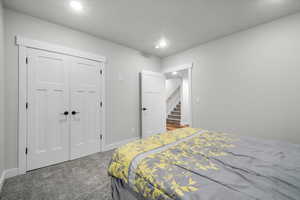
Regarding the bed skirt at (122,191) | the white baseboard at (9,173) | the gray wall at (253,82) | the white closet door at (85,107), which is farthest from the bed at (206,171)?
the white baseboard at (9,173)

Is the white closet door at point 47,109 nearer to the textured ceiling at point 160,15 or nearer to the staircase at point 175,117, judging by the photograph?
the textured ceiling at point 160,15

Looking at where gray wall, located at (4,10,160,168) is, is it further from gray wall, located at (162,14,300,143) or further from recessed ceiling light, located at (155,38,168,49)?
gray wall, located at (162,14,300,143)

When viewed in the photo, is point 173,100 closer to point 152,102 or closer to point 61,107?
point 152,102

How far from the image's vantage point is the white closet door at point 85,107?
242 cm

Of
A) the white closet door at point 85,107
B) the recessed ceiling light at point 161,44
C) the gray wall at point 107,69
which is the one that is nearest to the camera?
the gray wall at point 107,69

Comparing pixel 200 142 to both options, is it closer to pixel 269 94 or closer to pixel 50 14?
pixel 269 94

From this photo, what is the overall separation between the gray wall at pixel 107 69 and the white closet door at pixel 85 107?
255mm

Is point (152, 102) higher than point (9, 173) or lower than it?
higher

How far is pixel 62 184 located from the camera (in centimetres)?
169

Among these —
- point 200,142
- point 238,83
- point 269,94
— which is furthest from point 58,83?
point 269,94

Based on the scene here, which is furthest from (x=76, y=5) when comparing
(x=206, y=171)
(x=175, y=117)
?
(x=175, y=117)

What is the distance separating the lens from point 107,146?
2842 millimetres

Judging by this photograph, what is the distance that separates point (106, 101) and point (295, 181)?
9.47 ft

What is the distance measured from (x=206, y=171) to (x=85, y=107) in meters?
2.47
